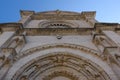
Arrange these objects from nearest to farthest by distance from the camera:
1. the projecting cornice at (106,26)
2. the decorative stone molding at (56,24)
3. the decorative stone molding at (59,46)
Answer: the decorative stone molding at (59,46)
the projecting cornice at (106,26)
the decorative stone molding at (56,24)

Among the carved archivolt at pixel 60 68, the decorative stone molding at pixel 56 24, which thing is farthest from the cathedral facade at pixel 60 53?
the decorative stone molding at pixel 56 24

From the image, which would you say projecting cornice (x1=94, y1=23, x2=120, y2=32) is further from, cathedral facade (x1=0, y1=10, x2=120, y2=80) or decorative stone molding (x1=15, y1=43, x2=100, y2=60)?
decorative stone molding (x1=15, y1=43, x2=100, y2=60)

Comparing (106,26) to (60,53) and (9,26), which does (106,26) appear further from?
(9,26)

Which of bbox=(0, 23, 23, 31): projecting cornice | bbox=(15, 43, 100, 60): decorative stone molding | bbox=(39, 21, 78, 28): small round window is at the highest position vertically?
bbox=(39, 21, 78, 28): small round window

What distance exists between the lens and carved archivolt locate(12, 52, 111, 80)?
35.2 ft

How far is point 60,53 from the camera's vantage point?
1270 centimetres

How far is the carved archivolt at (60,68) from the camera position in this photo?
1073 centimetres

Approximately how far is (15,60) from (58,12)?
41.3 ft

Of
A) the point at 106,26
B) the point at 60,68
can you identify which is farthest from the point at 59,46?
the point at 106,26

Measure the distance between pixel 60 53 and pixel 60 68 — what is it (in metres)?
0.99

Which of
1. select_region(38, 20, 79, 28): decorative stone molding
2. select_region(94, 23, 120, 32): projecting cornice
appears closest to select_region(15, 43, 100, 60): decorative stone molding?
select_region(94, 23, 120, 32): projecting cornice

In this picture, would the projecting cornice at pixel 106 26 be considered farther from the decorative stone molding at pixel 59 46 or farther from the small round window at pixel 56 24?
the small round window at pixel 56 24

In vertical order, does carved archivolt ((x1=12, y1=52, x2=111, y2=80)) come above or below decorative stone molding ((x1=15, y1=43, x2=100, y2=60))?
below

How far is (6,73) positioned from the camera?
9922mm
